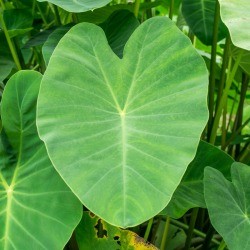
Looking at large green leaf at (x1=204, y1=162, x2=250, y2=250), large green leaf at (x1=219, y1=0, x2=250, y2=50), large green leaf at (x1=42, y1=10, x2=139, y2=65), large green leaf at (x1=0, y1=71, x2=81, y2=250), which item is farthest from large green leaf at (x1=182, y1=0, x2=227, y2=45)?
large green leaf at (x1=0, y1=71, x2=81, y2=250)

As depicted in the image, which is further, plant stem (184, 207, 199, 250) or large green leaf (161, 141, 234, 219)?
plant stem (184, 207, 199, 250)

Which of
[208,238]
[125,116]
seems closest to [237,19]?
[125,116]

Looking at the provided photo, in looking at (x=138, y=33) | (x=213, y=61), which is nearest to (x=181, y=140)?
(x=138, y=33)

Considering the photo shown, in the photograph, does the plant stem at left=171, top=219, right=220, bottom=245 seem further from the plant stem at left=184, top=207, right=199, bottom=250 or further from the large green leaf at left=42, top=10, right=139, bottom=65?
the large green leaf at left=42, top=10, right=139, bottom=65

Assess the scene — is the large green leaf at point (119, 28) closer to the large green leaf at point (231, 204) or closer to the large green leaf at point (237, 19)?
the large green leaf at point (237, 19)

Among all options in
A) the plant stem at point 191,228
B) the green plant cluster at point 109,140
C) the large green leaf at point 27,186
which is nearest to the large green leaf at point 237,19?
the green plant cluster at point 109,140
